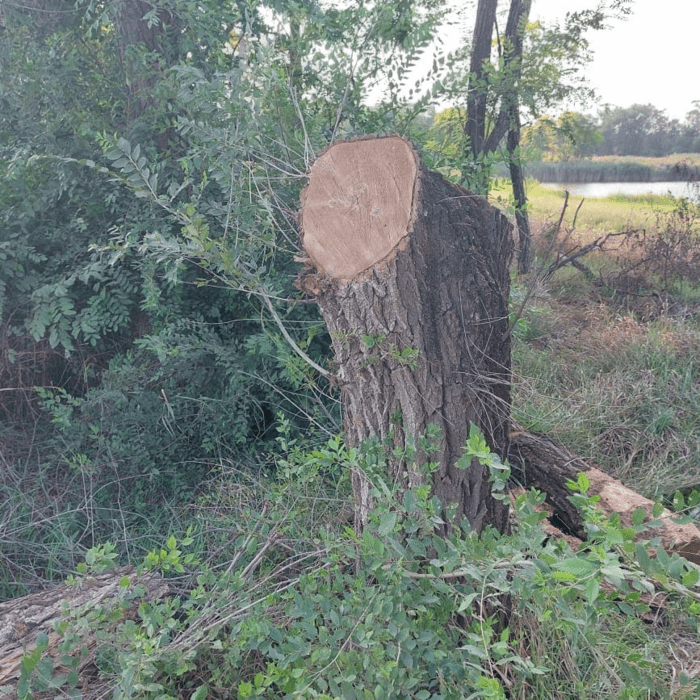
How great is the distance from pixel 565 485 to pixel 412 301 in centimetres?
140

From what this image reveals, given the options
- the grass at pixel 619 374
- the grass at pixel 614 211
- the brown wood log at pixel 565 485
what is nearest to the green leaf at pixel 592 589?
the grass at pixel 619 374

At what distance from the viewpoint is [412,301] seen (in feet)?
6.21

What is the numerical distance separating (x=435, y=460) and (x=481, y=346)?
0.41 m

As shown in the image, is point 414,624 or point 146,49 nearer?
point 414,624

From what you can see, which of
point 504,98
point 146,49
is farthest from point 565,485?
point 146,49

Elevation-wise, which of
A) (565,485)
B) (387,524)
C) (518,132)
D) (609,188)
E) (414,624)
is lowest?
(565,485)

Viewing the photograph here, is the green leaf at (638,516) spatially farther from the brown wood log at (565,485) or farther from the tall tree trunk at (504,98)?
the tall tree trunk at (504,98)

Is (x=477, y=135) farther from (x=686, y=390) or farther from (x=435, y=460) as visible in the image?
(x=435, y=460)

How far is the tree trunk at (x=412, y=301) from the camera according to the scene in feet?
6.23

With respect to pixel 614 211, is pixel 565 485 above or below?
below

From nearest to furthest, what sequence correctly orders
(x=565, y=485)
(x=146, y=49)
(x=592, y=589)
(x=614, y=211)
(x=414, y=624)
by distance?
(x=592, y=589), (x=414, y=624), (x=565, y=485), (x=146, y=49), (x=614, y=211)

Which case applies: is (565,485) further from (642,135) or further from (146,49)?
(642,135)

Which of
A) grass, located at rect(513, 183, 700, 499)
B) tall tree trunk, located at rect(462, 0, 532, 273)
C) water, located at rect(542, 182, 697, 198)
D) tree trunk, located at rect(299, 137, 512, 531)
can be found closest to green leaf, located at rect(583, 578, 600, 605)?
tree trunk, located at rect(299, 137, 512, 531)

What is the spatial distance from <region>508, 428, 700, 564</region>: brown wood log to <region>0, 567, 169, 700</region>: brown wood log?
67.5 inches
